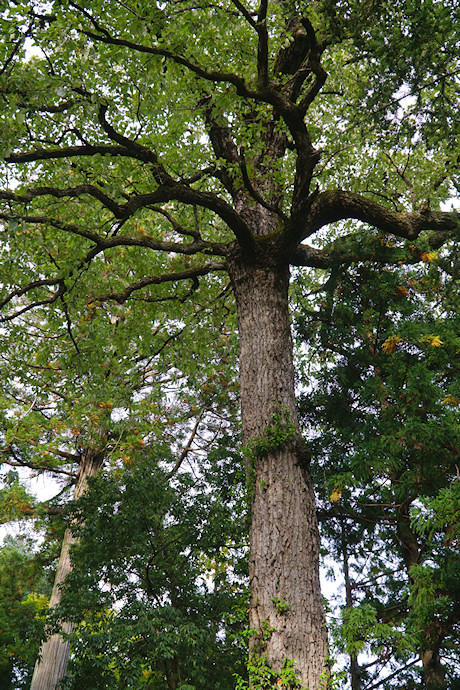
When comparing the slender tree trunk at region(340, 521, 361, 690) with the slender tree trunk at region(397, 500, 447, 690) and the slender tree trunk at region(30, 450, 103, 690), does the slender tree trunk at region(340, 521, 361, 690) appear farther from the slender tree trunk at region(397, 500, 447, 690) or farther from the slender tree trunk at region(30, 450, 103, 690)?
the slender tree trunk at region(30, 450, 103, 690)

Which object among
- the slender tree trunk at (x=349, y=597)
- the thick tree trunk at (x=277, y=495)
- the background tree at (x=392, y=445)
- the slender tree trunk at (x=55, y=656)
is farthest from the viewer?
the slender tree trunk at (x=55, y=656)

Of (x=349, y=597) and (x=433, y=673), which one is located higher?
(x=349, y=597)

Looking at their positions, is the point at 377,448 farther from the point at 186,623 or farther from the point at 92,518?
the point at 92,518

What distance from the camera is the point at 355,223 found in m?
11.4

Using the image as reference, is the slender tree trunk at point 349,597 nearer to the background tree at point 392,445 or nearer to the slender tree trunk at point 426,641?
the background tree at point 392,445

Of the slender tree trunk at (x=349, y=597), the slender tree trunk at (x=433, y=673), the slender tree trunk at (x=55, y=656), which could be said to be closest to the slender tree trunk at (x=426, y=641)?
the slender tree trunk at (x=433, y=673)

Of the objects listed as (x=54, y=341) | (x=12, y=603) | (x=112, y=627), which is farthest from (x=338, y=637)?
(x=12, y=603)

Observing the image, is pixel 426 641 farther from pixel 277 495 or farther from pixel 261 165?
pixel 261 165

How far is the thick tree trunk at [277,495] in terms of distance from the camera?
3674 mm

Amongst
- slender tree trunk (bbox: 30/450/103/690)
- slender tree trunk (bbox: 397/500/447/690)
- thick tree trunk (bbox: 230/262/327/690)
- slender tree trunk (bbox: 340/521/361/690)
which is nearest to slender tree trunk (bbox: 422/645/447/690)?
slender tree trunk (bbox: 397/500/447/690)

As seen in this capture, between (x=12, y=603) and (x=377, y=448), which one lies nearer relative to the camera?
(x=377, y=448)

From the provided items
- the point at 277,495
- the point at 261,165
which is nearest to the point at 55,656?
the point at 277,495

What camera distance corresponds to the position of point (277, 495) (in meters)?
4.35

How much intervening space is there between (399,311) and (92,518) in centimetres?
562
